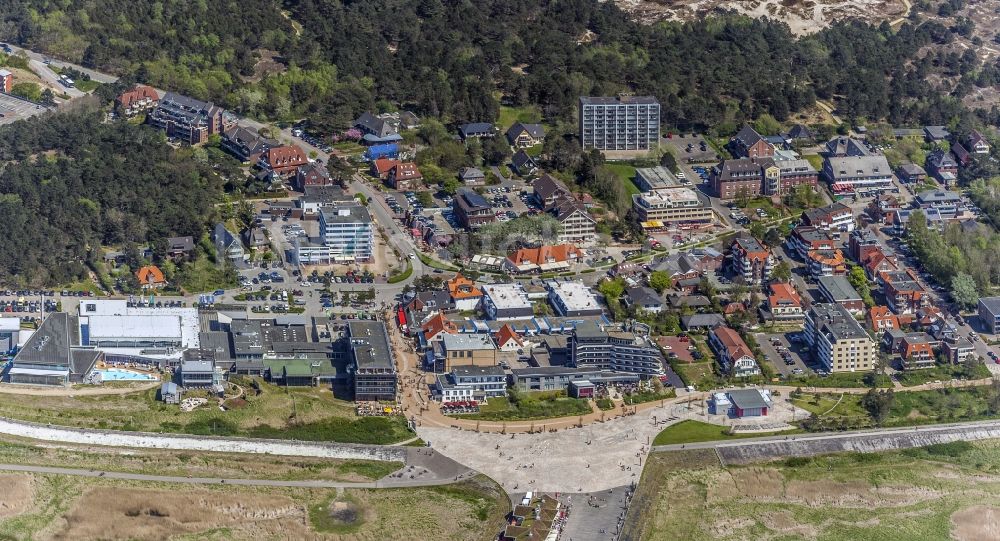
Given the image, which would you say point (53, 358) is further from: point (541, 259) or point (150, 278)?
point (541, 259)

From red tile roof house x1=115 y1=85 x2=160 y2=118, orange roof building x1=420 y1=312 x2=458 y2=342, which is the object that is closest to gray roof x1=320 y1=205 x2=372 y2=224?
orange roof building x1=420 y1=312 x2=458 y2=342

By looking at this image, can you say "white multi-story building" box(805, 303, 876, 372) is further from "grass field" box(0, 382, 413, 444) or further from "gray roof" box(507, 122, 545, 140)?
"gray roof" box(507, 122, 545, 140)

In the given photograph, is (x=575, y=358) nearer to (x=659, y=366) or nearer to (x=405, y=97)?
(x=659, y=366)

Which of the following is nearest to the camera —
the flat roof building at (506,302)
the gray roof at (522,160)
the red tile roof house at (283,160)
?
the flat roof building at (506,302)

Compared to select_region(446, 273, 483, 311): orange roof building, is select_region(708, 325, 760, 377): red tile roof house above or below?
below

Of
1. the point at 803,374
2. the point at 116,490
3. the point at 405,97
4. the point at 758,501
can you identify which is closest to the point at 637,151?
the point at 405,97

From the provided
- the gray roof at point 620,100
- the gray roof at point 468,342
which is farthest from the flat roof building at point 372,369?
the gray roof at point 620,100

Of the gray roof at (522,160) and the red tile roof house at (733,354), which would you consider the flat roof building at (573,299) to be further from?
the gray roof at (522,160)

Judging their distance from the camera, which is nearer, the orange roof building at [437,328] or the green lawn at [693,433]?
the green lawn at [693,433]
